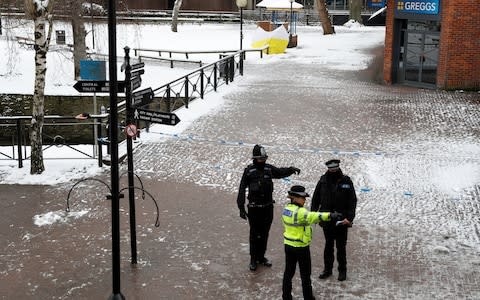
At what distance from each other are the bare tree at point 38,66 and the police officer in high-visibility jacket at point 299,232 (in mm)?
7216

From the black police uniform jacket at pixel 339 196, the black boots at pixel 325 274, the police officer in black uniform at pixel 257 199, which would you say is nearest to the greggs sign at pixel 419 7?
the police officer in black uniform at pixel 257 199

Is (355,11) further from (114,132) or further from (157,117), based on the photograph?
(114,132)

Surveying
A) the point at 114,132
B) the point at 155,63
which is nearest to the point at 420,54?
the point at 155,63

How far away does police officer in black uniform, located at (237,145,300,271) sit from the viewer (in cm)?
866

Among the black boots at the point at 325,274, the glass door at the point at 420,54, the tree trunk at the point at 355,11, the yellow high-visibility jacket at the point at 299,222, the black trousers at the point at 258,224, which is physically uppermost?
the tree trunk at the point at 355,11

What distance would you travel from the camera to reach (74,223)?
10.6m

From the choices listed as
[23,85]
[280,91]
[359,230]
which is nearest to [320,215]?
[359,230]

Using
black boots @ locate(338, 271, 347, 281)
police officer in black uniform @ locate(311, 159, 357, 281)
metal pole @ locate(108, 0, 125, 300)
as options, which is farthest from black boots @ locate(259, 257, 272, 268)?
metal pole @ locate(108, 0, 125, 300)

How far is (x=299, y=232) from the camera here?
299 inches

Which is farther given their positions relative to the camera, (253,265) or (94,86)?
(94,86)

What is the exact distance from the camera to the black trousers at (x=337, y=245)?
8.49 metres

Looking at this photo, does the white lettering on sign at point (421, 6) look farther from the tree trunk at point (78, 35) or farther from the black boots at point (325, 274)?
the black boots at point (325, 274)

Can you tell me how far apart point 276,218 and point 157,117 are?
115 inches

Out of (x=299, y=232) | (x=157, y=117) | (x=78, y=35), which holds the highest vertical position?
(x=78, y=35)
